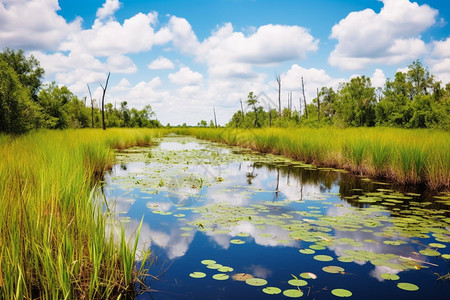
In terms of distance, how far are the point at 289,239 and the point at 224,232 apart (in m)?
0.85

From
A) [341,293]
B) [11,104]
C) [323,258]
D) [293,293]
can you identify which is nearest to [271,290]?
[293,293]

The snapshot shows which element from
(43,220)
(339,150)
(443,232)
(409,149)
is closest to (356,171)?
(339,150)

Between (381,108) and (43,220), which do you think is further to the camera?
(381,108)

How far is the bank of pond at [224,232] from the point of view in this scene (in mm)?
2330

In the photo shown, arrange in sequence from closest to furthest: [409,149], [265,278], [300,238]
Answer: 1. [265,278]
2. [300,238]
3. [409,149]

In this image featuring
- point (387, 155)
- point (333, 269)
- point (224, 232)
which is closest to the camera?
point (333, 269)

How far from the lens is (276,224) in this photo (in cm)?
438

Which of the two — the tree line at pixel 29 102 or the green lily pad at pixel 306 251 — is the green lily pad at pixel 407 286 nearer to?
the green lily pad at pixel 306 251

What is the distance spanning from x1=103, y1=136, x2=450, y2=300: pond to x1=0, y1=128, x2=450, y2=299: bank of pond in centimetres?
2

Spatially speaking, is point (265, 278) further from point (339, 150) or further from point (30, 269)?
point (339, 150)

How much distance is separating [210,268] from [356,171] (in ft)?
24.1

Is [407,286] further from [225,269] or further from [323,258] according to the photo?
[225,269]

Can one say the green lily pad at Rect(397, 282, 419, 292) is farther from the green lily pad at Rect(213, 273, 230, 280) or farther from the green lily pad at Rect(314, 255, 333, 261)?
the green lily pad at Rect(213, 273, 230, 280)

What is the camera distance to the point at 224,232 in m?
4.05
